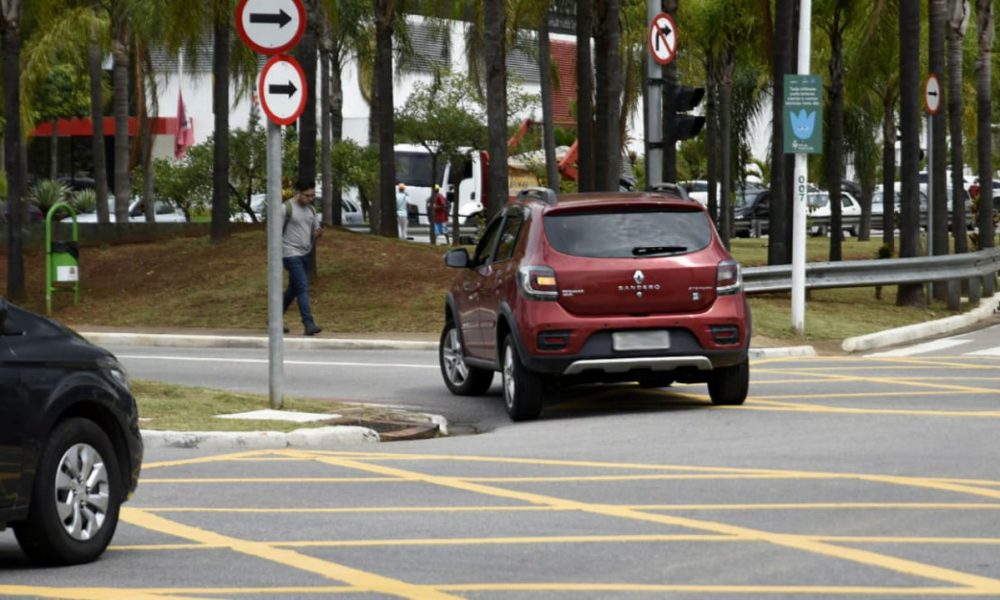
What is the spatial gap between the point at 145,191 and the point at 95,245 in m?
12.0

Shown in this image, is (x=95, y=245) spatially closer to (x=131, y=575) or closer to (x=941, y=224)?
(x=941, y=224)

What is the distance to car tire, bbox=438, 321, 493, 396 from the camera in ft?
57.0

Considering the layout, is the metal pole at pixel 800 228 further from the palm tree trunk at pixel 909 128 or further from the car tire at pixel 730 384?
the car tire at pixel 730 384

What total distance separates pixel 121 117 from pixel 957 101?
692 inches

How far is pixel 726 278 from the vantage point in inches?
594

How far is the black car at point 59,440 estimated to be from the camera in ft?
26.9

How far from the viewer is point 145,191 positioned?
46562mm

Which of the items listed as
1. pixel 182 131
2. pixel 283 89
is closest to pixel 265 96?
pixel 283 89

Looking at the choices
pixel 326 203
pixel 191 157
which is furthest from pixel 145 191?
pixel 191 157

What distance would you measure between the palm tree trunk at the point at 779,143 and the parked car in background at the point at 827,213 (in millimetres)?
30317

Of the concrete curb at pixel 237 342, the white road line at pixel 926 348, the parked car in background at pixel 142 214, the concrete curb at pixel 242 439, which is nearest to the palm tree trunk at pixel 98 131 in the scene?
the parked car in background at pixel 142 214

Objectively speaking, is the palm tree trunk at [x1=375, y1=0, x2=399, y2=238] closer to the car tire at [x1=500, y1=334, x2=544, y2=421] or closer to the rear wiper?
the car tire at [x1=500, y1=334, x2=544, y2=421]

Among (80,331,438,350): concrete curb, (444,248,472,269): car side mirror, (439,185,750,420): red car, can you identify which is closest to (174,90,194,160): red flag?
(80,331,438,350): concrete curb

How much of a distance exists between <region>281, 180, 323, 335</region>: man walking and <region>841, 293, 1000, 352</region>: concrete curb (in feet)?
21.5
